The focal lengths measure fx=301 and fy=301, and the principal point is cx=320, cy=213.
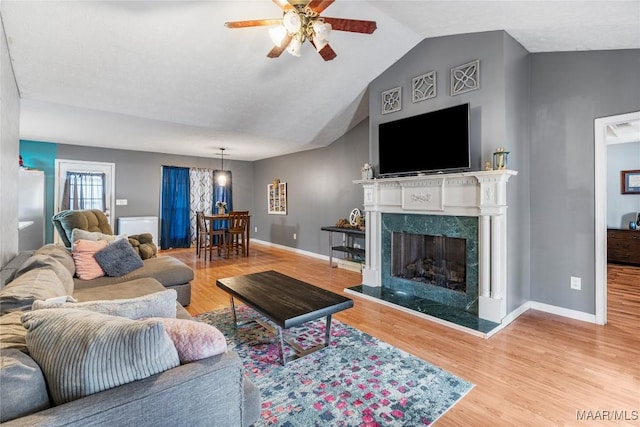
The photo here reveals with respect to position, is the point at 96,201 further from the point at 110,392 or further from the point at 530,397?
the point at 530,397

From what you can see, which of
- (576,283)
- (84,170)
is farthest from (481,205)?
(84,170)

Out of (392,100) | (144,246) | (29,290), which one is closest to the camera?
(29,290)

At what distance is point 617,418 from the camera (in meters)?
1.72

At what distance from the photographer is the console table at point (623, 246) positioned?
16.6 feet

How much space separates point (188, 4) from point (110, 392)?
298cm

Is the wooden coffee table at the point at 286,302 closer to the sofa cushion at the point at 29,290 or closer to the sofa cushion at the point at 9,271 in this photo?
the sofa cushion at the point at 29,290

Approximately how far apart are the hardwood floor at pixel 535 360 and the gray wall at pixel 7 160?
1.69m

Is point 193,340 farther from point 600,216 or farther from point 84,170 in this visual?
point 84,170

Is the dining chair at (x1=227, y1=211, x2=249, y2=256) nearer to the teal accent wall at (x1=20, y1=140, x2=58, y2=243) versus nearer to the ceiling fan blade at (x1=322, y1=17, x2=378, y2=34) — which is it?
the teal accent wall at (x1=20, y1=140, x2=58, y2=243)

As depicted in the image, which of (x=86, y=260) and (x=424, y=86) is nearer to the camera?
(x=86, y=260)

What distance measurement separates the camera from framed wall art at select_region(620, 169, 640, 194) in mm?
5266

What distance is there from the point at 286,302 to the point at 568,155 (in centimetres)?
320

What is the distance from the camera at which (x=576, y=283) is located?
3080 mm

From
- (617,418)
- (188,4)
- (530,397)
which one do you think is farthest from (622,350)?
(188,4)
